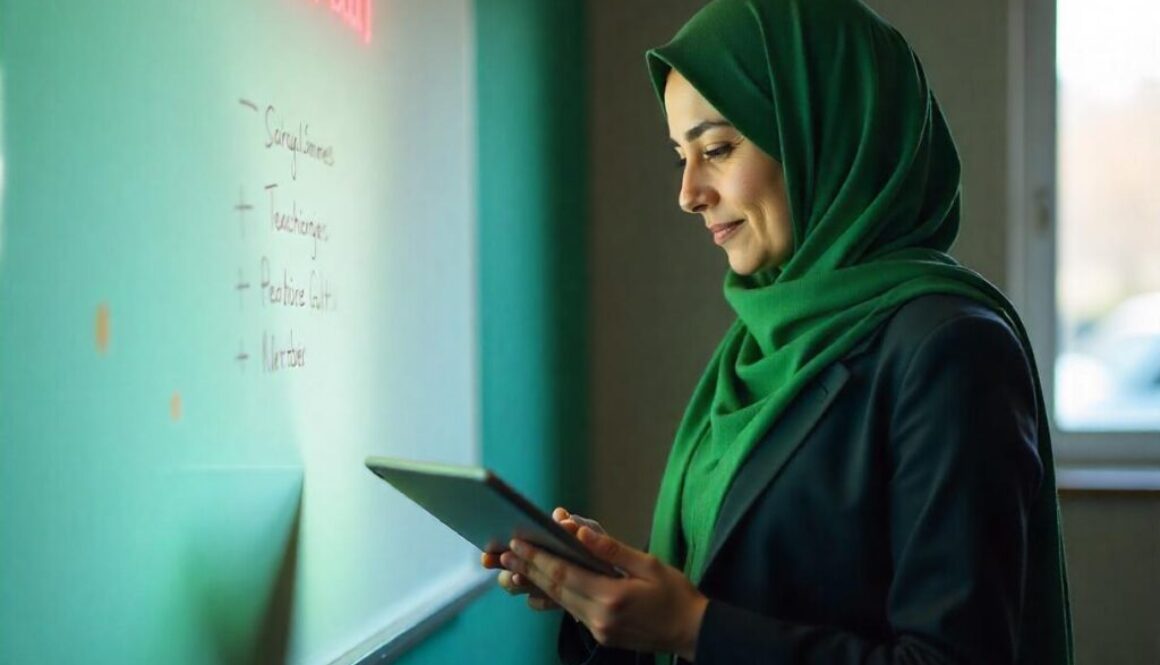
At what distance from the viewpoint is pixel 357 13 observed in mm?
1341

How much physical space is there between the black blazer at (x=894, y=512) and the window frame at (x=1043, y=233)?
1.84 m

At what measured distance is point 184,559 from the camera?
98 centimetres

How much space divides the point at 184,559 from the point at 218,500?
0.07 meters

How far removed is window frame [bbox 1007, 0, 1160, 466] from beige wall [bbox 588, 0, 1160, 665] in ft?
0.47

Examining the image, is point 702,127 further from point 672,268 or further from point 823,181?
point 672,268

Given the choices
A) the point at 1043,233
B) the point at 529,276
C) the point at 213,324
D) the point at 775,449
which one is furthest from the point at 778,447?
the point at 1043,233

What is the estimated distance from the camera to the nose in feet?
3.75

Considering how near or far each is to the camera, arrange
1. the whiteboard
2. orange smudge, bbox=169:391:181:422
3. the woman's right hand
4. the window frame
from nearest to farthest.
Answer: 1. the whiteboard
2. orange smudge, bbox=169:391:181:422
3. the woman's right hand
4. the window frame

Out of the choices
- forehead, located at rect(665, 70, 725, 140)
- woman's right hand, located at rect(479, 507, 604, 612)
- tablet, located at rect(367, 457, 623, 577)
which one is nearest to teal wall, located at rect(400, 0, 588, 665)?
woman's right hand, located at rect(479, 507, 604, 612)

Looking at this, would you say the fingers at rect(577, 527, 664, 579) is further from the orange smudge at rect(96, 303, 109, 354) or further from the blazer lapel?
the orange smudge at rect(96, 303, 109, 354)

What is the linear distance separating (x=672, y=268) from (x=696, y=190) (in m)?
1.50

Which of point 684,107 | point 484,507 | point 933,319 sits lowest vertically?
point 484,507

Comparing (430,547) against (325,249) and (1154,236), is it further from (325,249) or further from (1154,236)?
(1154,236)

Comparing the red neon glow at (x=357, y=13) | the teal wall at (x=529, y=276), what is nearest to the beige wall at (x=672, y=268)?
the teal wall at (x=529, y=276)
